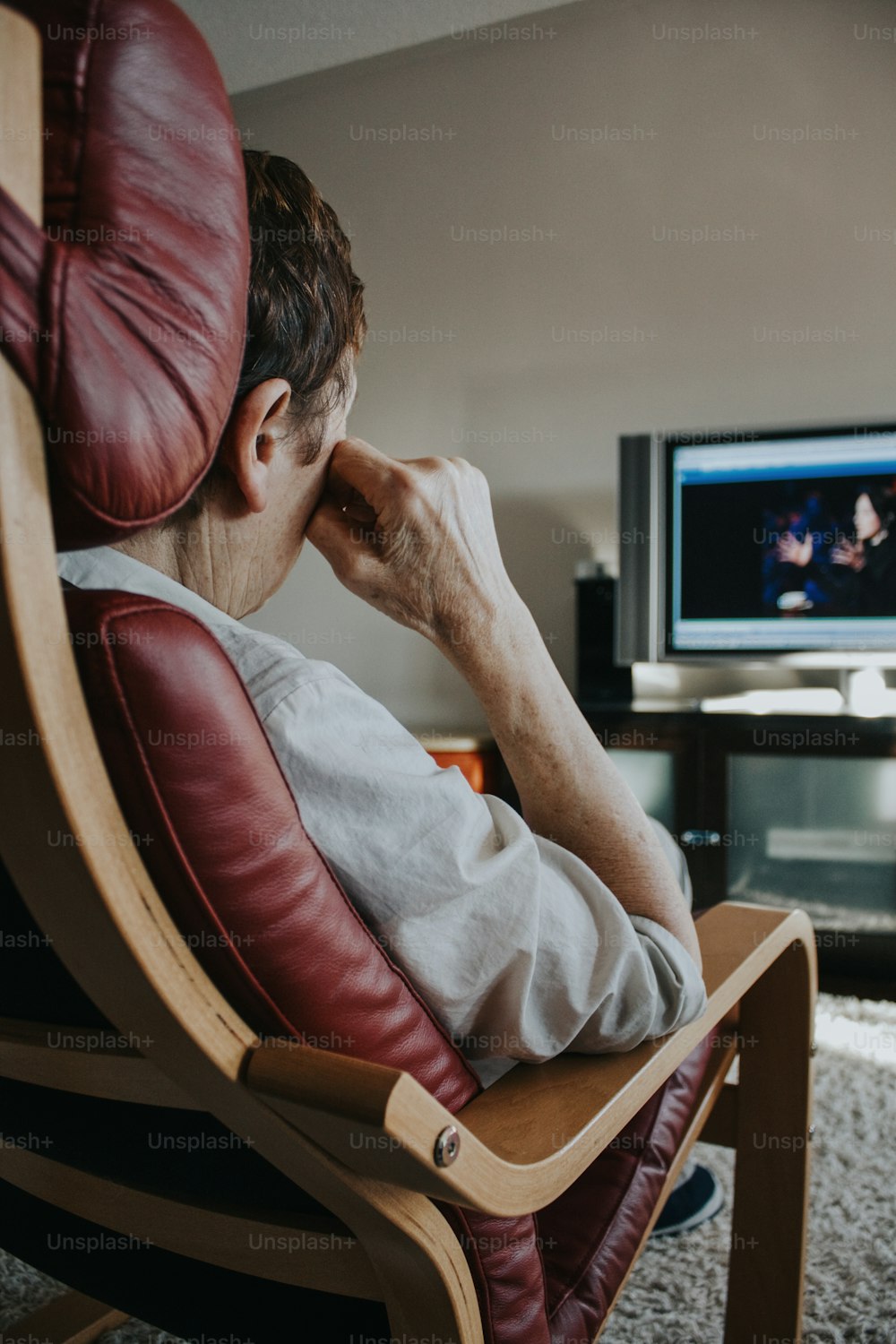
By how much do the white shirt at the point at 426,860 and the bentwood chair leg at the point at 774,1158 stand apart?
1.79ft

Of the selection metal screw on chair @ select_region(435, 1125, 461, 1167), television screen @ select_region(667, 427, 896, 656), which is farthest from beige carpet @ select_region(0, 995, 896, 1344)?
television screen @ select_region(667, 427, 896, 656)

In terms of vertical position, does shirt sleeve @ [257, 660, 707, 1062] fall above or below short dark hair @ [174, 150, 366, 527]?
below

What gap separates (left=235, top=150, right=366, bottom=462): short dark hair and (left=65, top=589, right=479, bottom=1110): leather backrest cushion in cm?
33

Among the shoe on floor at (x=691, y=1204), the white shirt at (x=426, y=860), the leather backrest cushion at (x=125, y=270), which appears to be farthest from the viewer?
the shoe on floor at (x=691, y=1204)

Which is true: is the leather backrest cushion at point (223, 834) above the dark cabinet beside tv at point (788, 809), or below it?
above

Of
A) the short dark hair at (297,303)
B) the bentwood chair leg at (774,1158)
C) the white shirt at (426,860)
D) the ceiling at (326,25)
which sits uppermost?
the ceiling at (326,25)

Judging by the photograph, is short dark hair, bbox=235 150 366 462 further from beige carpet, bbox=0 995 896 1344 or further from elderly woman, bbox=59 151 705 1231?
beige carpet, bbox=0 995 896 1344

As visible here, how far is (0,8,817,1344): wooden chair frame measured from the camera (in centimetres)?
38

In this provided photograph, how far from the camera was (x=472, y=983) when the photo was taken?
0.60 m

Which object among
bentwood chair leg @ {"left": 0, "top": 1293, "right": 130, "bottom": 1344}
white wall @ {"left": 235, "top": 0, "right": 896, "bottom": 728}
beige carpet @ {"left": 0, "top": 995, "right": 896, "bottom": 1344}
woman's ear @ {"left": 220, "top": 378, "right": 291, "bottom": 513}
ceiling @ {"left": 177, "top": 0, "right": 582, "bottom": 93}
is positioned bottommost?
beige carpet @ {"left": 0, "top": 995, "right": 896, "bottom": 1344}

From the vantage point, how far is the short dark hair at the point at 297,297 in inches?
28.9

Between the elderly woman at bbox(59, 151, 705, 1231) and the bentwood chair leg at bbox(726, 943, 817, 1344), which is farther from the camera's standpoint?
the bentwood chair leg at bbox(726, 943, 817, 1344)

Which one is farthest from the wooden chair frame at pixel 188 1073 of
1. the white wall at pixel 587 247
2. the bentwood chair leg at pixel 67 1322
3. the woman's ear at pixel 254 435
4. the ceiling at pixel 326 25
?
the ceiling at pixel 326 25

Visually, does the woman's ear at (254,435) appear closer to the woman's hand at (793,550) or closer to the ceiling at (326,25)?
the woman's hand at (793,550)
